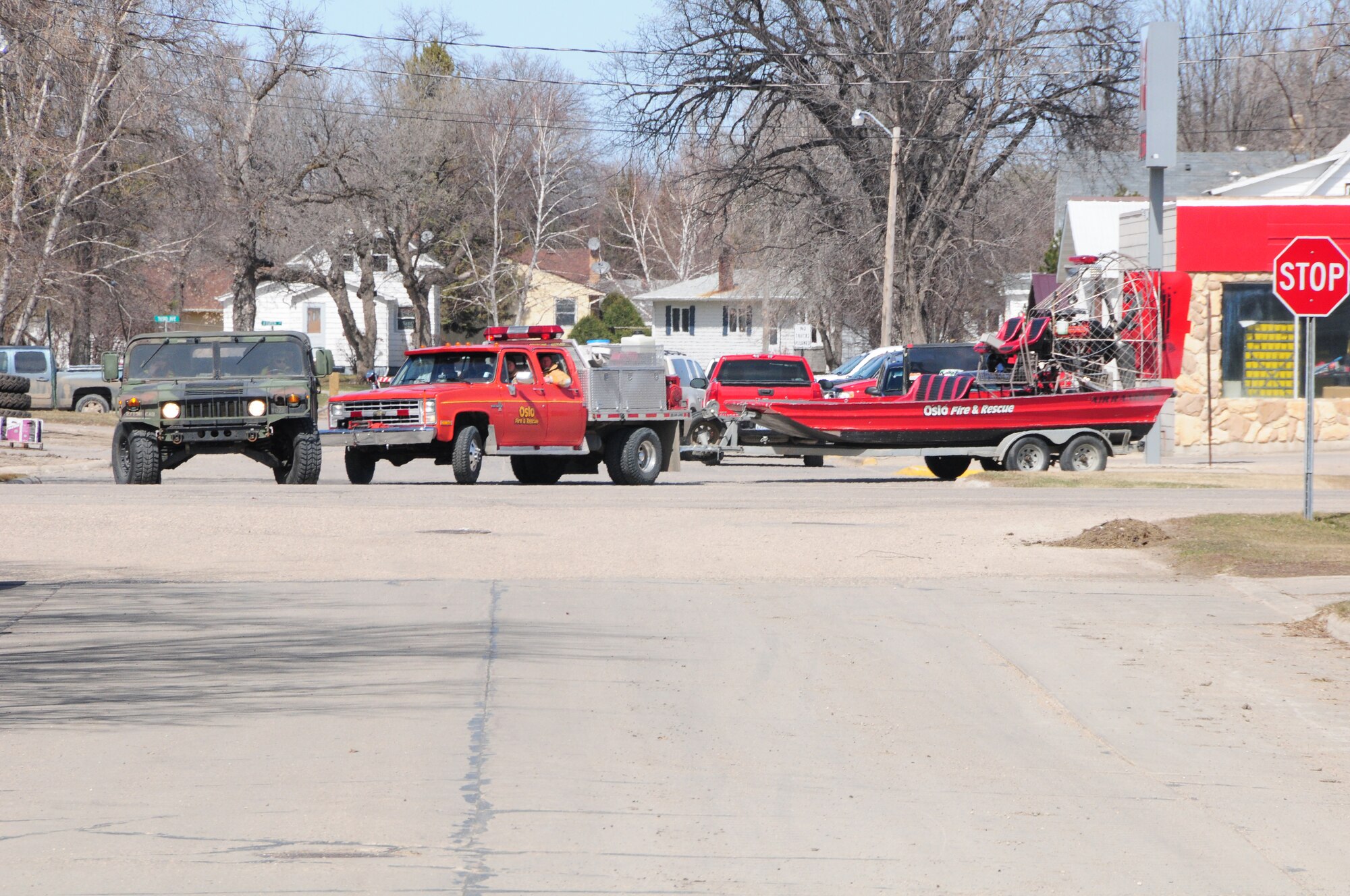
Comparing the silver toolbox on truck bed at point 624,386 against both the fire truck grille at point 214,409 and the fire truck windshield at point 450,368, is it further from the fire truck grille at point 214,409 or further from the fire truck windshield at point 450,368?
the fire truck grille at point 214,409

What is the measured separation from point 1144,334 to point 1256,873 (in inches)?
830

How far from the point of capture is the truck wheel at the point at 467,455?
67.1ft

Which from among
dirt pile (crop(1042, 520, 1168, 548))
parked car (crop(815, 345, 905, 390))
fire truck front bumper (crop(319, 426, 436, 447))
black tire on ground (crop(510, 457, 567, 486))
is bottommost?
dirt pile (crop(1042, 520, 1168, 548))

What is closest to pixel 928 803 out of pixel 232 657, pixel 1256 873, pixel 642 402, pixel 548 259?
pixel 1256 873

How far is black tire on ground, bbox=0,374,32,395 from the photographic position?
31.0m

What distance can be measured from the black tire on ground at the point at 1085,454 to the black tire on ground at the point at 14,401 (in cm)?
1974

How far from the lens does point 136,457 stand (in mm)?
19812

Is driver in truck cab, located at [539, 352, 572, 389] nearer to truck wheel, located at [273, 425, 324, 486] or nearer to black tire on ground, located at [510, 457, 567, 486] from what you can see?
black tire on ground, located at [510, 457, 567, 486]

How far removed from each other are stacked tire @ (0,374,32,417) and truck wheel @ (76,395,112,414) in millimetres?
11013

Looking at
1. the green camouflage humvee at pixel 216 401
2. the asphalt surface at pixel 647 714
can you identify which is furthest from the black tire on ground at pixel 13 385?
the asphalt surface at pixel 647 714

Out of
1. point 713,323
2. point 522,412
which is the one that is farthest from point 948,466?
point 713,323

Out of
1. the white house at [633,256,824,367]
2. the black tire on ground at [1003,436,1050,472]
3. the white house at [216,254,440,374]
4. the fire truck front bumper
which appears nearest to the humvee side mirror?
the fire truck front bumper

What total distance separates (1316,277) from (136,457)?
1370cm

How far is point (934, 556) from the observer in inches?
563
